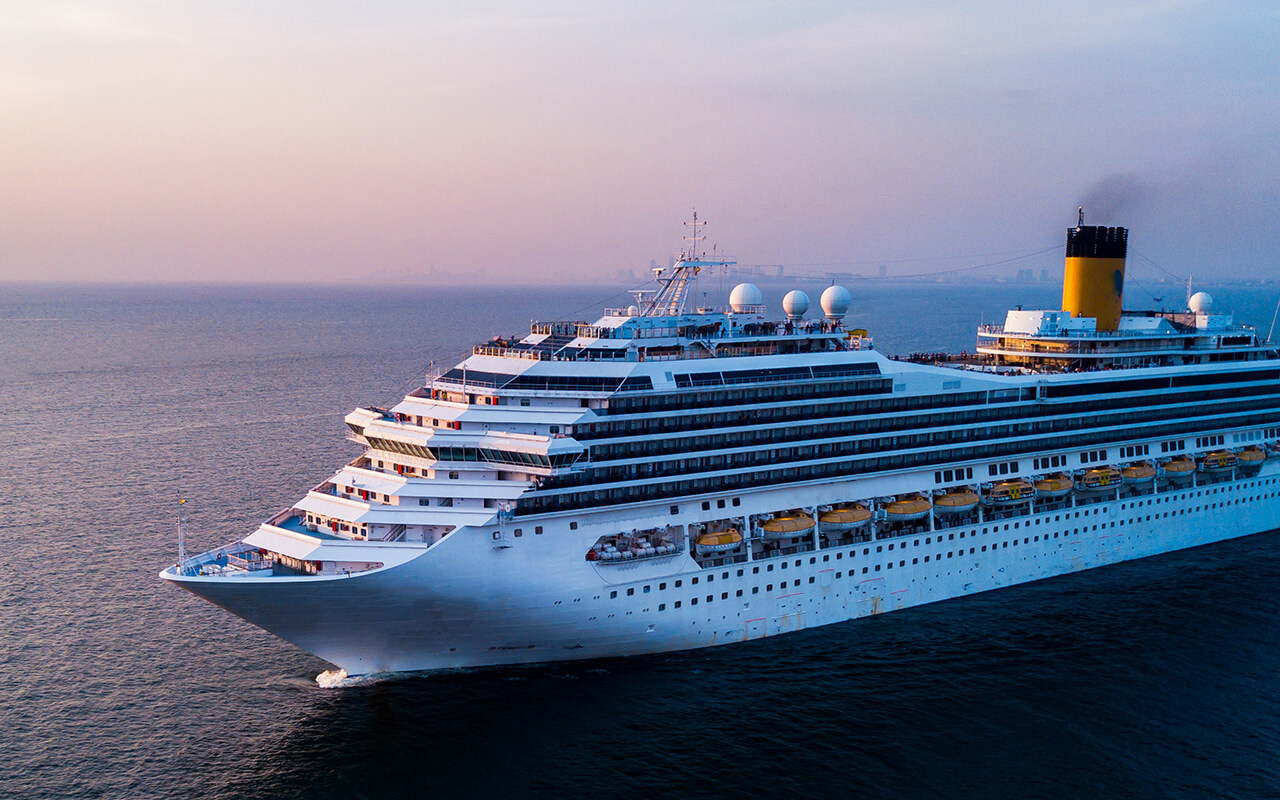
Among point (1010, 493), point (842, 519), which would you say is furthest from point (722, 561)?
point (1010, 493)

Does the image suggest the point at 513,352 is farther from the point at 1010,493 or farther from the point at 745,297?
the point at 1010,493

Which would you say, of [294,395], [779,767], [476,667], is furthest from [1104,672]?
[294,395]

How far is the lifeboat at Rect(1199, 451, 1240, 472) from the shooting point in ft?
168

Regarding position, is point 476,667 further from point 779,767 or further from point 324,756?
point 779,767

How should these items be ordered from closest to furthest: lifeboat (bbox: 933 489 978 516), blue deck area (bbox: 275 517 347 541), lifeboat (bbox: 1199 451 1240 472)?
1. blue deck area (bbox: 275 517 347 541)
2. lifeboat (bbox: 933 489 978 516)
3. lifeboat (bbox: 1199 451 1240 472)

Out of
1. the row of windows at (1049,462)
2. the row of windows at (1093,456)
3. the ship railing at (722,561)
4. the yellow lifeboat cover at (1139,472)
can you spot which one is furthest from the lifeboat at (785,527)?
the yellow lifeboat cover at (1139,472)

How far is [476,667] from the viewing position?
34750mm

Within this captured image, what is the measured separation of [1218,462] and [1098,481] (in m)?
9.77

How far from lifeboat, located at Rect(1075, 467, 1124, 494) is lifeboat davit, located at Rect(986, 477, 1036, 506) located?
11.7 feet

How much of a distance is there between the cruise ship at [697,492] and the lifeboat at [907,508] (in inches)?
5.2

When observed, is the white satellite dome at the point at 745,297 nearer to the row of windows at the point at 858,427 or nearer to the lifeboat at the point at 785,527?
the row of windows at the point at 858,427

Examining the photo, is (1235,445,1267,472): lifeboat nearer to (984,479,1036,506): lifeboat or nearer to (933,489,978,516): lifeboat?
(984,479,1036,506): lifeboat

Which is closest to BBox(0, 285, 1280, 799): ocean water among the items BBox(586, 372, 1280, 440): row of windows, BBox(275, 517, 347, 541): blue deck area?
BBox(275, 517, 347, 541): blue deck area

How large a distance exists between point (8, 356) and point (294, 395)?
206 feet
